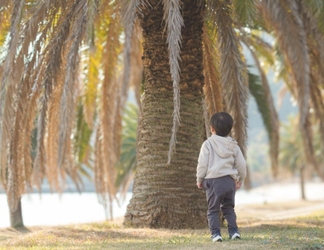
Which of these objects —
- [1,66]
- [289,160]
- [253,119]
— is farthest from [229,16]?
[253,119]

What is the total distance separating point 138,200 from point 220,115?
3.27m

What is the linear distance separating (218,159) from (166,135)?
297 cm

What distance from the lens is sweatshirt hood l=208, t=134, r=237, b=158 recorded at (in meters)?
7.45

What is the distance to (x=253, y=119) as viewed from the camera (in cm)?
17625

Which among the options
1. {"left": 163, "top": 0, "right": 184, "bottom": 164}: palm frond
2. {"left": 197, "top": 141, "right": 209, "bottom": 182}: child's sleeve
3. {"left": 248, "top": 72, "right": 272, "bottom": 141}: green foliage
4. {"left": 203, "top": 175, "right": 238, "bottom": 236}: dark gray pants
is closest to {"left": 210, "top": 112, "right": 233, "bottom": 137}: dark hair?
{"left": 197, "top": 141, "right": 209, "bottom": 182}: child's sleeve

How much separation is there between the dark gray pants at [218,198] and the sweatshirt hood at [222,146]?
10.4 inches

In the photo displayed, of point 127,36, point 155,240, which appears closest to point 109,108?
point 127,36

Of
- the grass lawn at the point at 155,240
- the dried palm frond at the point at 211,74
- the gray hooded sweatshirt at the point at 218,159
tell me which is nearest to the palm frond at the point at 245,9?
the dried palm frond at the point at 211,74

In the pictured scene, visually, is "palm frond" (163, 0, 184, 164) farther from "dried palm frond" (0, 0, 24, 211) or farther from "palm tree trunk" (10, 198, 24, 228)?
"palm tree trunk" (10, 198, 24, 228)

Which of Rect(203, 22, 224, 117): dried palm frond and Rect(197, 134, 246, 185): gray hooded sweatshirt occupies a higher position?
Rect(203, 22, 224, 117): dried palm frond

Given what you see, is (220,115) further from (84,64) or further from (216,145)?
(84,64)

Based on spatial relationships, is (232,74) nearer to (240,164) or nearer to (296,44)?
(296,44)

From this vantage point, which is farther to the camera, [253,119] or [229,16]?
[253,119]

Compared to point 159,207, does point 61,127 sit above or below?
above
